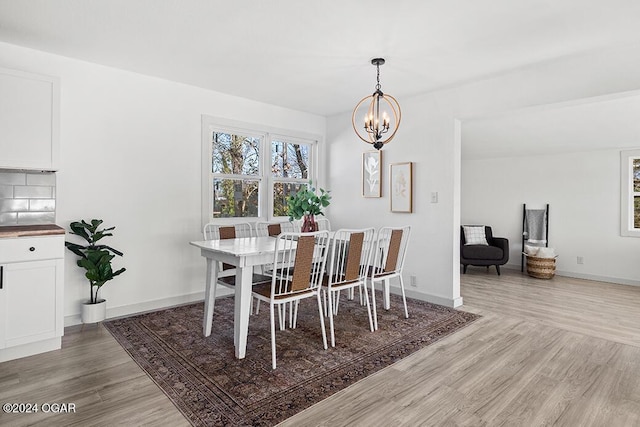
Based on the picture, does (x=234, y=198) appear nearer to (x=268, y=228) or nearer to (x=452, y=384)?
(x=268, y=228)

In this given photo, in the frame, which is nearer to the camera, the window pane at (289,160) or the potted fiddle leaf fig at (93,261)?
the potted fiddle leaf fig at (93,261)

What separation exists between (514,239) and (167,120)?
607 centimetres

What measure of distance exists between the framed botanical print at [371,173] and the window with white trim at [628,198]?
3.87m

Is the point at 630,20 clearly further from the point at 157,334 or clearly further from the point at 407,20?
the point at 157,334

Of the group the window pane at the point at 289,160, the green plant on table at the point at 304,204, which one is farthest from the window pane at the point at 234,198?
the green plant on table at the point at 304,204

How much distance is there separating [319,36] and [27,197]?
9.29ft

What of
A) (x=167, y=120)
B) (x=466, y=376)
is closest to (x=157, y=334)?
(x=167, y=120)

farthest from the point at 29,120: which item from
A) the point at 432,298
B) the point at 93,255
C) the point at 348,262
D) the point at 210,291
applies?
the point at 432,298

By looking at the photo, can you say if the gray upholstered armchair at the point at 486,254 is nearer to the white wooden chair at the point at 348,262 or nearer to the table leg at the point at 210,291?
the white wooden chair at the point at 348,262

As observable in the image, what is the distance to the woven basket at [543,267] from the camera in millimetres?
5746

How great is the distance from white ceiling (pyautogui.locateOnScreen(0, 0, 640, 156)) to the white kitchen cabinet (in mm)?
1656

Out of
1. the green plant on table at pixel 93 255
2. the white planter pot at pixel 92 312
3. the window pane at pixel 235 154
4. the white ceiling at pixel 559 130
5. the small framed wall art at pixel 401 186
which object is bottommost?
the white planter pot at pixel 92 312

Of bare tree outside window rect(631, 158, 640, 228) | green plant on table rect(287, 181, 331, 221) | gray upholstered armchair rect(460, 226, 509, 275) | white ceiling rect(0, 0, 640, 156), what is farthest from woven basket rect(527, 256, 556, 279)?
green plant on table rect(287, 181, 331, 221)

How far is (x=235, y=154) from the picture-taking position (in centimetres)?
469
